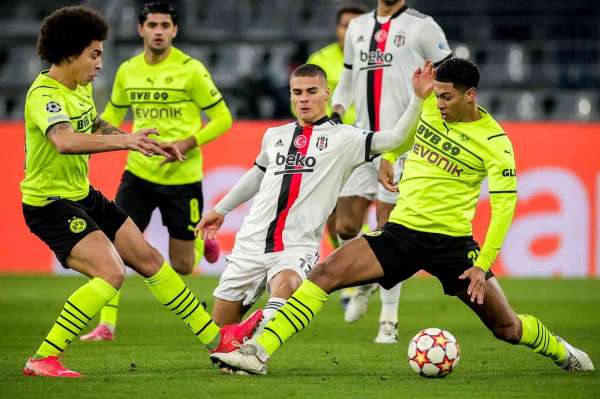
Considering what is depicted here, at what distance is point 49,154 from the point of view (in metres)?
6.64

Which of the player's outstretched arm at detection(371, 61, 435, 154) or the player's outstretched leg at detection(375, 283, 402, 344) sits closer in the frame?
the player's outstretched arm at detection(371, 61, 435, 154)

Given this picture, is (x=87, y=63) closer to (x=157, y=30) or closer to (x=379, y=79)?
(x=157, y=30)

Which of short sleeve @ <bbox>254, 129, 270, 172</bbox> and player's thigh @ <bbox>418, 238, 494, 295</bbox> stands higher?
short sleeve @ <bbox>254, 129, 270, 172</bbox>

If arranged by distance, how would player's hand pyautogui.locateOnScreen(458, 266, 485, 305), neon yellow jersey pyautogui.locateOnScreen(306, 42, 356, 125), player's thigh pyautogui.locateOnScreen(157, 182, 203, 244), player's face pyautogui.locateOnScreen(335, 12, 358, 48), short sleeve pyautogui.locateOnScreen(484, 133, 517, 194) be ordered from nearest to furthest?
player's hand pyautogui.locateOnScreen(458, 266, 485, 305) → short sleeve pyautogui.locateOnScreen(484, 133, 517, 194) → player's thigh pyautogui.locateOnScreen(157, 182, 203, 244) → player's face pyautogui.locateOnScreen(335, 12, 358, 48) → neon yellow jersey pyautogui.locateOnScreen(306, 42, 356, 125)

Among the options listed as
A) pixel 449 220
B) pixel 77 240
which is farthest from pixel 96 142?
pixel 449 220

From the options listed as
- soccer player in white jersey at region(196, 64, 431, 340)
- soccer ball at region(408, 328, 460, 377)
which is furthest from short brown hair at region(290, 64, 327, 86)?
soccer ball at region(408, 328, 460, 377)

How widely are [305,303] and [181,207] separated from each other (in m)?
3.33

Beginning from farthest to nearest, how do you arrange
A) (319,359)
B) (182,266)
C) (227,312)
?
(182,266) → (319,359) → (227,312)

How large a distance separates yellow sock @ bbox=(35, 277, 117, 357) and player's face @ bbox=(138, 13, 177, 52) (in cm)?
342

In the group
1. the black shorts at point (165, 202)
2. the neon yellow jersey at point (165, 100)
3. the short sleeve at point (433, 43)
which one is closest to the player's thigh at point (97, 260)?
the black shorts at point (165, 202)

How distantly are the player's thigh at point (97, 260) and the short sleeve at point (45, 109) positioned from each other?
0.69 meters

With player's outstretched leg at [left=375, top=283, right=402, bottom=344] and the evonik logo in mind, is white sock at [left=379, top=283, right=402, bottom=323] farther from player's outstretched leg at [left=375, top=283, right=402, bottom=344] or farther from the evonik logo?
the evonik logo

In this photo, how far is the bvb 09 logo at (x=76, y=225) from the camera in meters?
6.55

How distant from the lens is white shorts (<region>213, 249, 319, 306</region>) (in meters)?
6.84
